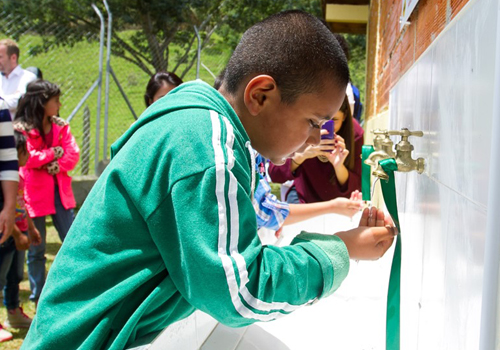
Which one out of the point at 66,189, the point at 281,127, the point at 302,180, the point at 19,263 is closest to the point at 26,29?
the point at 66,189

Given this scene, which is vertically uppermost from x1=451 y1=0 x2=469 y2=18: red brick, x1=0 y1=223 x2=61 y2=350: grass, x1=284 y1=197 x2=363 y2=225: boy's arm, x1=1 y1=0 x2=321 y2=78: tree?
x1=1 y1=0 x2=321 y2=78: tree

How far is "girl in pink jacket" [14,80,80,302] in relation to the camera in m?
4.09

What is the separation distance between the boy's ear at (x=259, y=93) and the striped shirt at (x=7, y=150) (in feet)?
7.11

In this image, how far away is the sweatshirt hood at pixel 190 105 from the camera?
1.14 meters

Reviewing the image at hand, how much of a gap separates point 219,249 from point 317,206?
143 cm

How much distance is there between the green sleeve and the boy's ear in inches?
8.6

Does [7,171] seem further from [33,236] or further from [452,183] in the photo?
[452,183]

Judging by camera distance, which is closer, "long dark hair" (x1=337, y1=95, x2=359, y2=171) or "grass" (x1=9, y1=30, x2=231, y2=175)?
"long dark hair" (x1=337, y1=95, x2=359, y2=171)

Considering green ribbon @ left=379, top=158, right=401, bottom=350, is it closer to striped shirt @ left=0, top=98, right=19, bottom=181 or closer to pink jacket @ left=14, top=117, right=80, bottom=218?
striped shirt @ left=0, top=98, right=19, bottom=181

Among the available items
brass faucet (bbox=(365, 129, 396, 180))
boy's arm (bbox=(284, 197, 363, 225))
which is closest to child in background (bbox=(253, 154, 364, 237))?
boy's arm (bbox=(284, 197, 363, 225))

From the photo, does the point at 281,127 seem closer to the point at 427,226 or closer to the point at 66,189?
the point at 427,226

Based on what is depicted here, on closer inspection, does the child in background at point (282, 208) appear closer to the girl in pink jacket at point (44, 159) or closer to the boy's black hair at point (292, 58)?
the boy's black hair at point (292, 58)

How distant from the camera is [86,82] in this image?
7117 mm

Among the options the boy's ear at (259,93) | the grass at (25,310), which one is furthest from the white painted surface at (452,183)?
the grass at (25,310)
